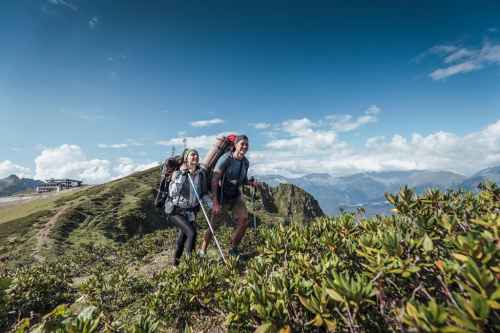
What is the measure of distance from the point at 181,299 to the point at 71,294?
5.41m

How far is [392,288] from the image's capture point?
283cm

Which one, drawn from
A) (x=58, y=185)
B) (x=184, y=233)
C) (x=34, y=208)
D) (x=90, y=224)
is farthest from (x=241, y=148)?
(x=58, y=185)

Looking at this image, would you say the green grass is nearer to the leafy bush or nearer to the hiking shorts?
the leafy bush

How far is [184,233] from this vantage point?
7.41 metres

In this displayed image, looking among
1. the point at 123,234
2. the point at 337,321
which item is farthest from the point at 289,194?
the point at 337,321

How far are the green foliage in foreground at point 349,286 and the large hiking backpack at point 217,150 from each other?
3.13 meters

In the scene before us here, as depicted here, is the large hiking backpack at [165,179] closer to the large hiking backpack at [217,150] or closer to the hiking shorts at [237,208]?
the large hiking backpack at [217,150]

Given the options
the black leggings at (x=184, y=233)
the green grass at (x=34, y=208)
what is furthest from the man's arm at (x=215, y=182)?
the green grass at (x=34, y=208)

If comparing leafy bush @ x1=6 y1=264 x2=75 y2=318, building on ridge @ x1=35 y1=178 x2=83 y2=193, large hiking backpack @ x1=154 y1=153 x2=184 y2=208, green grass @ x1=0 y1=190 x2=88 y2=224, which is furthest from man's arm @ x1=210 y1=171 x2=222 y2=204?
building on ridge @ x1=35 y1=178 x2=83 y2=193

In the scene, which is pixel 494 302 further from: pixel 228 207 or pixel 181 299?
pixel 228 207

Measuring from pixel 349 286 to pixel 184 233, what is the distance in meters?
5.77

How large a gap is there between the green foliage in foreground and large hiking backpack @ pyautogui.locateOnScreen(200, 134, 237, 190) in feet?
10.3

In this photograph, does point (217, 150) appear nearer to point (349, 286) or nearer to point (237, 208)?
point (237, 208)

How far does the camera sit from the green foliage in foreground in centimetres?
204
